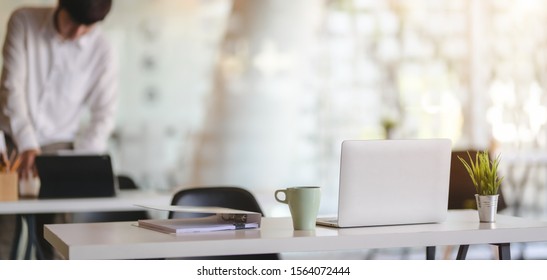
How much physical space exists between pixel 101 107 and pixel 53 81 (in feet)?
0.93

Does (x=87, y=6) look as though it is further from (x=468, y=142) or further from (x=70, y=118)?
(x=468, y=142)

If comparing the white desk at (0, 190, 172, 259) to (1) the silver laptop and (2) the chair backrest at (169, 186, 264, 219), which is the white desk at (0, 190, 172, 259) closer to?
(2) the chair backrest at (169, 186, 264, 219)

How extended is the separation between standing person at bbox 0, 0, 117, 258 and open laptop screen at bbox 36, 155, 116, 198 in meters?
0.66

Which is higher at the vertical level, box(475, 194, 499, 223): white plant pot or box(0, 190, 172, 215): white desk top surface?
box(475, 194, 499, 223): white plant pot

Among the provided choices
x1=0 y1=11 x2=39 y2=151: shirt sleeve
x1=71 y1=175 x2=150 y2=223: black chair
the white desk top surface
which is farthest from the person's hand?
the white desk top surface

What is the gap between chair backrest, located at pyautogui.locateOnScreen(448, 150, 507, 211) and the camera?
164 inches

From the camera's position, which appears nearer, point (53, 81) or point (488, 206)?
point (488, 206)

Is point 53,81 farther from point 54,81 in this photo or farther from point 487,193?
point 487,193

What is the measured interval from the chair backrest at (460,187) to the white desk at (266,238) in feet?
5.74

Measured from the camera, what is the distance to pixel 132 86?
6.00 meters

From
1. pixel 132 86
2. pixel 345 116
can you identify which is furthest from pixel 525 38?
pixel 132 86

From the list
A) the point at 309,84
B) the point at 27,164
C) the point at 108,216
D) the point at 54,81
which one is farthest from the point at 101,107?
the point at 309,84

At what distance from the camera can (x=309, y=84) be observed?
633 cm

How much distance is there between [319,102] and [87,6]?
9.20ft
